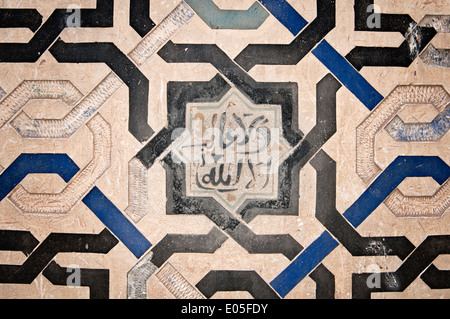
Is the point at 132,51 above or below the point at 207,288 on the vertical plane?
above

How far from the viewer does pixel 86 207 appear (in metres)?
0.90

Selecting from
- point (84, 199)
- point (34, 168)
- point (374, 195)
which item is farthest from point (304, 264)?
point (34, 168)

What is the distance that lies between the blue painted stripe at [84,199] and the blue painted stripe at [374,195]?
0.55 metres

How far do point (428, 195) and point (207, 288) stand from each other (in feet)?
2.75

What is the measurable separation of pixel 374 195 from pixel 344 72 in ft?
1.43

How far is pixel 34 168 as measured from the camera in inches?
35.5

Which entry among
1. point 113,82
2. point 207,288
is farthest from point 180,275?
point 113,82

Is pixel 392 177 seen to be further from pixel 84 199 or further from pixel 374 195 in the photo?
pixel 84 199

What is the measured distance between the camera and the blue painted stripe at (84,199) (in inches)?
35.3

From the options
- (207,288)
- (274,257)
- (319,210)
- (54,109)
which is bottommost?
(207,288)

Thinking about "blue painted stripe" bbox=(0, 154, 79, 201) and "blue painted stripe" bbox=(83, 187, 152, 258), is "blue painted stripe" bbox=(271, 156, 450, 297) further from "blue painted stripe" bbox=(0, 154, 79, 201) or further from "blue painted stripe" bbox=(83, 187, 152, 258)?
"blue painted stripe" bbox=(0, 154, 79, 201)

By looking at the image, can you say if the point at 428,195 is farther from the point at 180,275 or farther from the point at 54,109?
the point at 54,109

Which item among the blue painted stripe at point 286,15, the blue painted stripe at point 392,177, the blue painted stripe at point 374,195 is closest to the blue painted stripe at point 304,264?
the blue painted stripe at point 374,195

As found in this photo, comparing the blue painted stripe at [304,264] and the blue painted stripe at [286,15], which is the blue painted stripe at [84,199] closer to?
the blue painted stripe at [304,264]
